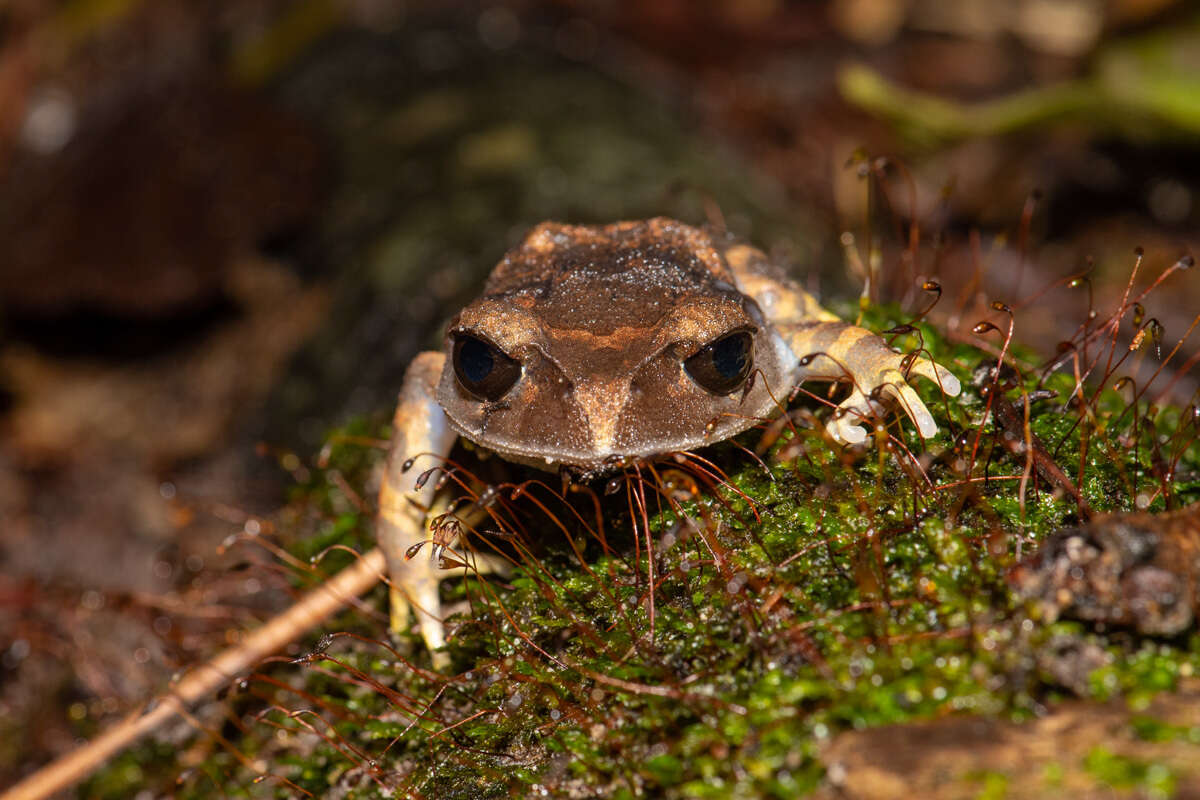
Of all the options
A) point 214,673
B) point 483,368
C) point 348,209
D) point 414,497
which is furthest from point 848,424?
point 348,209

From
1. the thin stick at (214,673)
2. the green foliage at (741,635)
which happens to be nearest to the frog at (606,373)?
the green foliage at (741,635)

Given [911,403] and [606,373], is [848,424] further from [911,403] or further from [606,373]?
[606,373]

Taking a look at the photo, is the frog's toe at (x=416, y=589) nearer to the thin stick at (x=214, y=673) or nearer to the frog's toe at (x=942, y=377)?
the thin stick at (x=214, y=673)

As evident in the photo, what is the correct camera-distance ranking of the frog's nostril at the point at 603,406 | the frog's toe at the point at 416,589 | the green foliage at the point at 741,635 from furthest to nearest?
the frog's toe at the point at 416,589 → the frog's nostril at the point at 603,406 → the green foliage at the point at 741,635

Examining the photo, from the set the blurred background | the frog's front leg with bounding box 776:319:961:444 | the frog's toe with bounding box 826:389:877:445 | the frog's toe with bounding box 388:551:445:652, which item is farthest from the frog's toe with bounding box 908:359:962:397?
the frog's toe with bounding box 388:551:445:652

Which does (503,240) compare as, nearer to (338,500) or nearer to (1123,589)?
(338,500)

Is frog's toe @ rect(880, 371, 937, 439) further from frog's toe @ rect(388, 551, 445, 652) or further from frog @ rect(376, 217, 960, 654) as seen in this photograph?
frog's toe @ rect(388, 551, 445, 652)

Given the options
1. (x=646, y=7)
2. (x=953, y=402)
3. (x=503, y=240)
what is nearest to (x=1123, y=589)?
(x=953, y=402)
